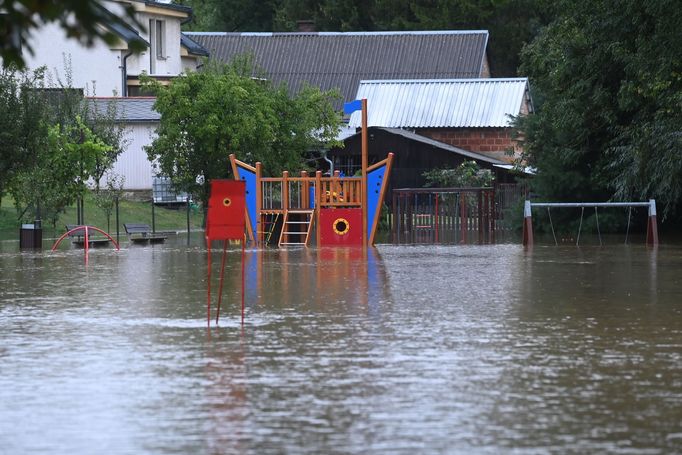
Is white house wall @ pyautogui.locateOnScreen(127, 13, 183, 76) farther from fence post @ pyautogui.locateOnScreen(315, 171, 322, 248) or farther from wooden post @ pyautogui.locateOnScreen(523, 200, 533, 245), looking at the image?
wooden post @ pyautogui.locateOnScreen(523, 200, 533, 245)

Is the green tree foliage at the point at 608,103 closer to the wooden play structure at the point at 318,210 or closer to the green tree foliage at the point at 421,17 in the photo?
the wooden play structure at the point at 318,210

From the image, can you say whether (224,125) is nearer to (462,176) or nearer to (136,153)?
(462,176)

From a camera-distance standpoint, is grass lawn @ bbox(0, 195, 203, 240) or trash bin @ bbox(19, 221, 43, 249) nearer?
trash bin @ bbox(19, 221, 43, 249)

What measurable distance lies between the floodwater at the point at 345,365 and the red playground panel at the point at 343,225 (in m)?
12.3

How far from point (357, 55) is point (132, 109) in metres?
A: 19.0

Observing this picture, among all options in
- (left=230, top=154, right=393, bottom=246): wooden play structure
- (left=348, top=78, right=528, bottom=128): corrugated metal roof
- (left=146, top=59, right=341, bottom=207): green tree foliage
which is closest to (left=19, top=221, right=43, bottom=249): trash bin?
(left=230, top=154, right=393, bottom=246): wooden play structure

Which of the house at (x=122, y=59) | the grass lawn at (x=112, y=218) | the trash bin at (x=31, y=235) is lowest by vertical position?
the trash bin at (x=31, y=235)

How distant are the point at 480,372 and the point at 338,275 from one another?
37.3 ft

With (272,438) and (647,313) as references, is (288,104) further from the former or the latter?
(272,438)

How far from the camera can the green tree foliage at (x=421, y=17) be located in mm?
84438

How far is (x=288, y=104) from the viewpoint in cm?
4684

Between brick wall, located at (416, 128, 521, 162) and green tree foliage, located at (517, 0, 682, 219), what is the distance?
1478 cm

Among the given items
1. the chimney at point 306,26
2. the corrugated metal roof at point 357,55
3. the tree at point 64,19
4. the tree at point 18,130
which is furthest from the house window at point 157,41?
the tree at point 64,19

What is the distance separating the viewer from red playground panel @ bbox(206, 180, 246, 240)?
14.6 m
